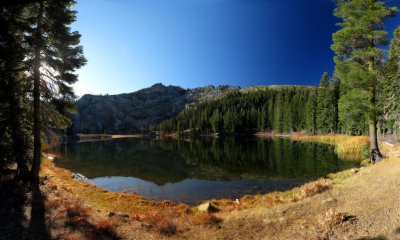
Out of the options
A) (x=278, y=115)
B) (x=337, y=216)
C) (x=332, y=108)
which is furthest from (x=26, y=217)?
(x=278, y=115)

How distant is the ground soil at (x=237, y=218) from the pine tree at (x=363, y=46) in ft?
27.1

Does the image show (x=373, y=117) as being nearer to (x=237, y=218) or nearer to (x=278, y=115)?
(x=237, y=218)

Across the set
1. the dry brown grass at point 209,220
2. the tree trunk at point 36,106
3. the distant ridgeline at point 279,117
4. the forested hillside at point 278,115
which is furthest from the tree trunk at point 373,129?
the forested hillside at point 278,115

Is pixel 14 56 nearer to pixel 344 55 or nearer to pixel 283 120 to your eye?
pixel 344 55

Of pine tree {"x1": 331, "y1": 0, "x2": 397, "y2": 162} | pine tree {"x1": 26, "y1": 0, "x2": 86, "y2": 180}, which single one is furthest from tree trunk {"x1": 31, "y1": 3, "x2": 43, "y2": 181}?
pine tree {"x1": 331, "y1": 0, "x2": 397, "y2": 162}

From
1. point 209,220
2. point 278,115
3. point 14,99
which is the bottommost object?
point 209,220

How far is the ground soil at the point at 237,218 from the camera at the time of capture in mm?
10125

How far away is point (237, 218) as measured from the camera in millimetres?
14453

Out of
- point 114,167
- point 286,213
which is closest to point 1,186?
point 286,213

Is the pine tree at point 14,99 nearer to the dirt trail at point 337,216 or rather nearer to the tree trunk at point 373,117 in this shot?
the dirt trail at point 337,216

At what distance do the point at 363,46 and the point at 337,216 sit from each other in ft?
65.0

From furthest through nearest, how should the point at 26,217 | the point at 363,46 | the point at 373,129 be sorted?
1. the point at 363,46
2. the point at 373,129
3. the point at 26,217

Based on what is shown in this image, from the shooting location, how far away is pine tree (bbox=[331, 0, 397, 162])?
22172mm

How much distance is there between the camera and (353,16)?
23.7 m
